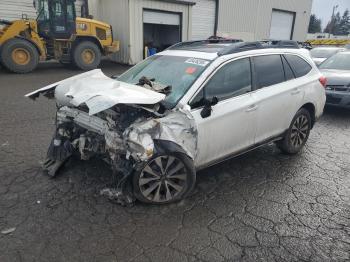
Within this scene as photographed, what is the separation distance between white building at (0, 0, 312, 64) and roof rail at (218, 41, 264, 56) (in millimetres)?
11720

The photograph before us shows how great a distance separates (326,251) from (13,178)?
12.0 feet

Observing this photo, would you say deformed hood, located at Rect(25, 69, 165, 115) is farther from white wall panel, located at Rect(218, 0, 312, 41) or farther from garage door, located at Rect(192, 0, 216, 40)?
white wall panel, located at Rect(218, 0, 312, 41)

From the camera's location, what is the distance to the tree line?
75188 mm

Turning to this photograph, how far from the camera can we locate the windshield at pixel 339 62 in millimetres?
8433

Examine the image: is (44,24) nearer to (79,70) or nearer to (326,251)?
(79,70)

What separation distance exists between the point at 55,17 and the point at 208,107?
1128 cm

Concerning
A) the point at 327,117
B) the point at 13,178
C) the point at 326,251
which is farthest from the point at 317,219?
the point at 327,117

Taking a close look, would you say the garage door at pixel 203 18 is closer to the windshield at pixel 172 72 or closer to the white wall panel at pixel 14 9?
the white wall panel at pixel 14 9

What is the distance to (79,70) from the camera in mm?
13898

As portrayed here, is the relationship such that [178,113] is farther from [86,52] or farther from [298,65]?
[86,52]

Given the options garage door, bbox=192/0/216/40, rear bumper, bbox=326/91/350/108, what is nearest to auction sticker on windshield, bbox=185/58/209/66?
rear bumper, bbox=326/91/350/108

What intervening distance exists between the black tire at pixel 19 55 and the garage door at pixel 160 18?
6023 millimetres

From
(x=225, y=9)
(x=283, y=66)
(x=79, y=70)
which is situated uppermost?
(x=225, y=9)

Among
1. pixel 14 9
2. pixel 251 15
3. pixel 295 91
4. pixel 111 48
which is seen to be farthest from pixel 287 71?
pixel 251 15
